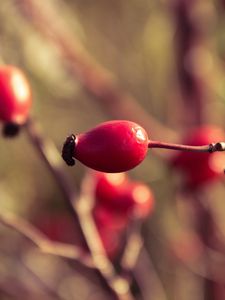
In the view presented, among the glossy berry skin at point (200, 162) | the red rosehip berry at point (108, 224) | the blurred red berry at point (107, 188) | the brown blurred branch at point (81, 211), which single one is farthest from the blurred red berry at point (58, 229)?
the brown blurred branch at point (81, 211)

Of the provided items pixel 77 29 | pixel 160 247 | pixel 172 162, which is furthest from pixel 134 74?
pixel 172 162

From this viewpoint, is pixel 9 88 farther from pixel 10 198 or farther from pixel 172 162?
pixel 10 198

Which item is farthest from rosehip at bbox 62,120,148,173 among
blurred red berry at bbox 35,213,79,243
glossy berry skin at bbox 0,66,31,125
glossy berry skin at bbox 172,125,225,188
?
blurred red berry at bbox 35,213,79,243

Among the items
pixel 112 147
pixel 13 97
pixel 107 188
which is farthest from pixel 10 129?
pixel 112 147

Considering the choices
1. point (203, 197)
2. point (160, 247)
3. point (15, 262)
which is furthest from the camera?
point (160, 247)

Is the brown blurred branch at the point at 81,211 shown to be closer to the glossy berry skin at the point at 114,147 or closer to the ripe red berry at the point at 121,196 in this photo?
the ripe red berry at the point at 121,196

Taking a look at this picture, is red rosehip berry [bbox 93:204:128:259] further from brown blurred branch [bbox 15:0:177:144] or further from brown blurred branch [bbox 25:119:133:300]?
brown blurred branch [bbox 15:0:177:144]

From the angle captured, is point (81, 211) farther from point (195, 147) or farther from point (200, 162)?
point (195, 147)
